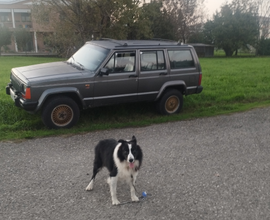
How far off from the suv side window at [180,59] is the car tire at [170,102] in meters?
0.75

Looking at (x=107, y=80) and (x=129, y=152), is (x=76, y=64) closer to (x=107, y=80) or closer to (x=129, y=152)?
(x=107, y=80)

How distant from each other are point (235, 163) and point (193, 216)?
2.08m

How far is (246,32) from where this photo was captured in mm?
41406

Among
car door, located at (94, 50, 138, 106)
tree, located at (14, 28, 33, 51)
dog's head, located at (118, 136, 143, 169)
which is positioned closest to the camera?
dog's head, located at (118, 136, 143, 169)

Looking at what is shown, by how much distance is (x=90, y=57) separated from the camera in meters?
7.80

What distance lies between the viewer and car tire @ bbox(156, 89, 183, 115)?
8.40 metres

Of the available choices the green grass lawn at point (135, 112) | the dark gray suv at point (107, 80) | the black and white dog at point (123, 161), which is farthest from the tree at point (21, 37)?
the black and white dog at point (123, 161)

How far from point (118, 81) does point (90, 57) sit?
107 cm

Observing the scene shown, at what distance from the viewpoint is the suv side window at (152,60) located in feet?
25.8

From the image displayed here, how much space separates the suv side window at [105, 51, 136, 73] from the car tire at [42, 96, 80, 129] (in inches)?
52.4

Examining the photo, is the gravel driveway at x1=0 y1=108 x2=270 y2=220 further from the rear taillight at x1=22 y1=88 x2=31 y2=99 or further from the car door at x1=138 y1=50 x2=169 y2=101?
the car door at x1=138 y1=50 x2=169 y2=101

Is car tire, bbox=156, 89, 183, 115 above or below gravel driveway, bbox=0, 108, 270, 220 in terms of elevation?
above

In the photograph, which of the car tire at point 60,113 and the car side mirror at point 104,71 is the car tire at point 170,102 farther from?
the car tire at point 60,113

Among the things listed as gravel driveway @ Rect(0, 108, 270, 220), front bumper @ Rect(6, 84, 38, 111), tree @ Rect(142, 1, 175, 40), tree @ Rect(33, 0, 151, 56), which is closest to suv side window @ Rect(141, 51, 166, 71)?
gravel driveway @ Rect(0, 108, 270, 220)
